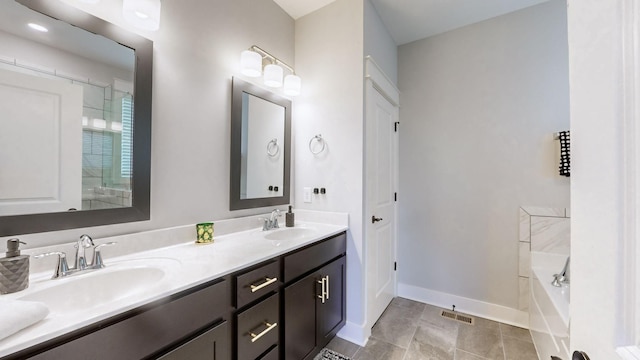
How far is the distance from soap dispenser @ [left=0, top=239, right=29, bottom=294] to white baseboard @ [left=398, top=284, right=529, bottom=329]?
9.16 ft

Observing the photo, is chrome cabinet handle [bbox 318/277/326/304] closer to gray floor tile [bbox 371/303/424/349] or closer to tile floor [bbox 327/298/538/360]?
tile floor [bbox 327/298/538/360]

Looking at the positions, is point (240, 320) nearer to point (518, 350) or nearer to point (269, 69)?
point (269, 69)

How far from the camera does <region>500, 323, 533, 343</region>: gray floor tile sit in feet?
6.54

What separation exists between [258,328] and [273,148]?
1.33 metres

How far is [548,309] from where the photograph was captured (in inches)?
61.8

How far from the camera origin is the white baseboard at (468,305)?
2.17 metres

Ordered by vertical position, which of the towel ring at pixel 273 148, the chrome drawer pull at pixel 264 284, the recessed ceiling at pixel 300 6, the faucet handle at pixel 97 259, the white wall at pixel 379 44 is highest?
the recessed ceiling at pixel 300 6

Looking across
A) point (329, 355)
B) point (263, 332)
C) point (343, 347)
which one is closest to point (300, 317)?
point (263, 332)

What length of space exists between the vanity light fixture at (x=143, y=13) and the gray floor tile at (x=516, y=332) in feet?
10.6

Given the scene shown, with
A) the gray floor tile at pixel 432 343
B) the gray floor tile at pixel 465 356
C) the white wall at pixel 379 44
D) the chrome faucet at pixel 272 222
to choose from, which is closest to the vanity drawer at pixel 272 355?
the chrome faucet at pixel 272 222

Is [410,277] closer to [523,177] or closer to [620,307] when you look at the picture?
[523,177]

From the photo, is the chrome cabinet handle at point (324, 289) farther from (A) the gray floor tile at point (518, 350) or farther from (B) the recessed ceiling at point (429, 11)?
(B) the recessed ceiling at point (429, 11)

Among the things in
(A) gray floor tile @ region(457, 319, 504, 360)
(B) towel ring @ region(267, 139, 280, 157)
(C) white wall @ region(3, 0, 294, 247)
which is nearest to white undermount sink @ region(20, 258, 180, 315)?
(C) white wall @ region(3, 0, 294, 247)

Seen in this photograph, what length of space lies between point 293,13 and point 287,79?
68cm
